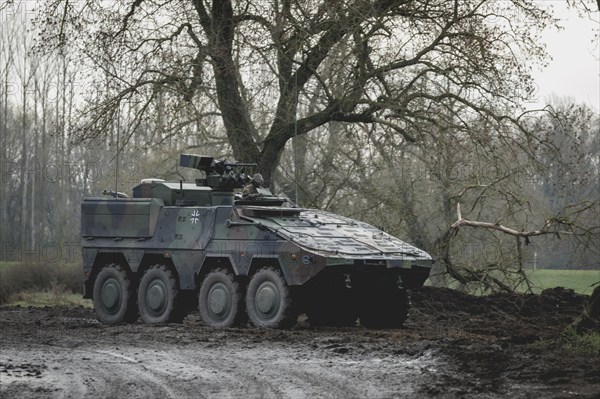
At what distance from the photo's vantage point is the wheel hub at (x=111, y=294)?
19.6m

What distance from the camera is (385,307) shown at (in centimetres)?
1769

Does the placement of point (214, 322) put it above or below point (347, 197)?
below

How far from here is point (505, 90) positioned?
2172 cm

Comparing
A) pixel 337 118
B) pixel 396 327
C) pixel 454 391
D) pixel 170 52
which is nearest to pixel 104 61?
pixel 170 52

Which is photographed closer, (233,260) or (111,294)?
(233,260)

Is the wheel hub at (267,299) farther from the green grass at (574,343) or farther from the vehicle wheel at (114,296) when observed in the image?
the green grass at (574,343)

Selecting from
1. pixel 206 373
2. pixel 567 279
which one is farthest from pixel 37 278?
pixel 206 373

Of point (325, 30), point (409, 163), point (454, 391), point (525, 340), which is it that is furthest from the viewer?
point (409, 163)

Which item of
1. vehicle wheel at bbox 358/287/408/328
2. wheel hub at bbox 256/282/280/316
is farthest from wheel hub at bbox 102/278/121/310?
vehicle wheel at bbox 358/287/408/328

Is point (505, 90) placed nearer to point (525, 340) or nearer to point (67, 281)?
point (525, 340)

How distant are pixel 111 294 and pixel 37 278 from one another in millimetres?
10285

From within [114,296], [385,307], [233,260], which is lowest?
[385,307]

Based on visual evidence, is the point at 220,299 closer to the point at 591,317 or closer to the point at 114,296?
the point at 114,296

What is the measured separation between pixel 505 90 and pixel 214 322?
7.27 m
